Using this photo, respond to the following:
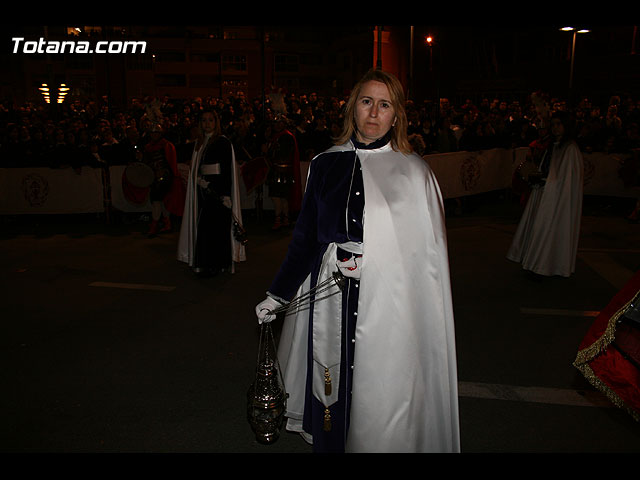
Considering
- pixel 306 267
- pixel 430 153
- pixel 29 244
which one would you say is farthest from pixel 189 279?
pixel 430 153

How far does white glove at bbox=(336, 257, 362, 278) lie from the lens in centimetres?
273

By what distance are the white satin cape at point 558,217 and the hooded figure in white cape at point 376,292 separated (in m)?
4.55

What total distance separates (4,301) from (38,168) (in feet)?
17.6

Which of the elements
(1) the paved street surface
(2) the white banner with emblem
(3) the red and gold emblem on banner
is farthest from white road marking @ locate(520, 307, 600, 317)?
(3) the red and gold emblem on banner

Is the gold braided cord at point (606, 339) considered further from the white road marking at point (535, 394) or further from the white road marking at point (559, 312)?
the white road marking at point (559, 312)

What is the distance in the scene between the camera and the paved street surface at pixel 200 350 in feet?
12.1

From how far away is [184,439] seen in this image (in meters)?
3.63

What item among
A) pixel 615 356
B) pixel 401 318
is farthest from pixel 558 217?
pixel 401 318

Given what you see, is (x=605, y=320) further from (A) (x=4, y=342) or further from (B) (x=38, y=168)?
(B) (x=38, y=168)

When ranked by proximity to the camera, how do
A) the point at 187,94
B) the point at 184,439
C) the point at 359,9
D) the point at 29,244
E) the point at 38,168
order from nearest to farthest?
the point at 184,439 → the point at 359,9 → the point at 29,244 → the point at 38,168 → the point at 187,94

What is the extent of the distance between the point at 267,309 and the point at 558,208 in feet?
16.4

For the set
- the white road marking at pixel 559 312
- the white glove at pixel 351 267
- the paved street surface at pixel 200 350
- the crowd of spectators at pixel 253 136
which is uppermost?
the crowd of spectators at pixel 253 136

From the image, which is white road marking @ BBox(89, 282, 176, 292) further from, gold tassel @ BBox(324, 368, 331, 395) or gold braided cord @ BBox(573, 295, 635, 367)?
gold braided cord @ BBox(573, 295, 635, 367)

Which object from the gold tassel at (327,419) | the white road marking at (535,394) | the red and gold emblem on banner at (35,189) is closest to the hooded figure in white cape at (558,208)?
the white road marking at (535,394)
